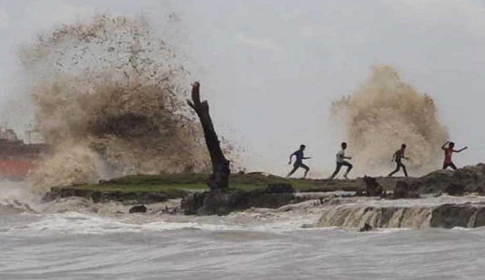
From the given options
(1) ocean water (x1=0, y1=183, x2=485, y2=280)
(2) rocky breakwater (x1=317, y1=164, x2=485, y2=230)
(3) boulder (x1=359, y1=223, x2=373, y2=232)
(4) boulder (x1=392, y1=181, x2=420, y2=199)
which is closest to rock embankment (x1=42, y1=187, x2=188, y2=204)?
(1) ocean water (x1=0, y1=183, x2=485, y2=280)

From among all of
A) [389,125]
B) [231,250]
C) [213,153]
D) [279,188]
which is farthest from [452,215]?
[389,125]

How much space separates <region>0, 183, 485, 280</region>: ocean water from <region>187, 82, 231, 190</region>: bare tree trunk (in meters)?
3.28

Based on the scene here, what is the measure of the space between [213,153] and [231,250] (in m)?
11.1

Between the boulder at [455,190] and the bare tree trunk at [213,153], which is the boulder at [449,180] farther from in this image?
the bare tree trunk at [213,153]

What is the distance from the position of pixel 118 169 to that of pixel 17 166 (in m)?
27.9

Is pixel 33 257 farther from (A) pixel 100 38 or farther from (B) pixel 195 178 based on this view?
(A) pixel 100 38

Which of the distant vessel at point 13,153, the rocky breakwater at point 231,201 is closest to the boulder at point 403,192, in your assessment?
the rocky breakwater at point 231,201

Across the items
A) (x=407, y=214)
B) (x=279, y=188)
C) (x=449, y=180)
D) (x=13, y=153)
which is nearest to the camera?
(x=407, y=214)

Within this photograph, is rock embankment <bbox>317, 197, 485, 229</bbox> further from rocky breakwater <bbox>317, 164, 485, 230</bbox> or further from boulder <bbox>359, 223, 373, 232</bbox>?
boulder <bbox>359, 223, 373, 232</bbox>

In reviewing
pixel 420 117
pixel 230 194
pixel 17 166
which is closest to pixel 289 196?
pixel 230 194

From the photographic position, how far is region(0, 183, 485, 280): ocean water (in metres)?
13.0

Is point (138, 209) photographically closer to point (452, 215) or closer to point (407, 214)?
point (407, 214)

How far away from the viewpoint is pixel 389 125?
4994cm

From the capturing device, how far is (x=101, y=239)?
18.6 m
